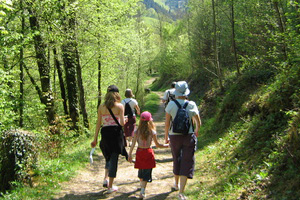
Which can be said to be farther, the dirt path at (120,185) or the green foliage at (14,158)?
the green foliage at (14,158)

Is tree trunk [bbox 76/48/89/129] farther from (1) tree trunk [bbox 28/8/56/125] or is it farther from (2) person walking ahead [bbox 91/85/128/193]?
(2) person walking ahead [bbox 91/85/128/193]

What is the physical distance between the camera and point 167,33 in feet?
254

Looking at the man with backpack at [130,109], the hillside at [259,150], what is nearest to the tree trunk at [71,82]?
the man with backpack at [130,109]

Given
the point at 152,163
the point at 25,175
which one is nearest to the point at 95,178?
the point at 25,175

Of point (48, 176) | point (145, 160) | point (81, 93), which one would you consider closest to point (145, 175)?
point (145, 160)

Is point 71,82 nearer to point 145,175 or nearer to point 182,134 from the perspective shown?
point 145,175

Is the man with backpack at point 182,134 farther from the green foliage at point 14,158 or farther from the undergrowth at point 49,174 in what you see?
the green foliage at point 14,158

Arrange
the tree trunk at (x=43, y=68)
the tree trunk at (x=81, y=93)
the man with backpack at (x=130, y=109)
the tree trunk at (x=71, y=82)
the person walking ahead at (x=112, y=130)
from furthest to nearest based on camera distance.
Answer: the tree trunk at (x=71, y=82) → the tree trunk at (x=81, y=93) → the tree trunk at (x=43, y=68) → the man with backpack at (x=130, y=109) → the person walking ahead at (x=112, y=130)

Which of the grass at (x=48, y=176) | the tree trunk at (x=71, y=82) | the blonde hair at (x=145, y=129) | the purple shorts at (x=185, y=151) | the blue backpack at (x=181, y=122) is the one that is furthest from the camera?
the tree trunk at (x=71, y=82)

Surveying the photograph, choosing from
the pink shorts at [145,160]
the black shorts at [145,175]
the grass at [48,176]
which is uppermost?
the pink shorts at [145,160]

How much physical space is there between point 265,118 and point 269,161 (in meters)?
2.21

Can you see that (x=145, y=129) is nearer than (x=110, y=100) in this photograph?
Yes

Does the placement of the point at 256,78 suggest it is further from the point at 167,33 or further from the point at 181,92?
the point at 167,33

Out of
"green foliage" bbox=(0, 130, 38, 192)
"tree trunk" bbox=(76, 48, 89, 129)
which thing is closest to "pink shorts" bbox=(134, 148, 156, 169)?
"green foliage" bbox=(0, 130, 38, 192)
